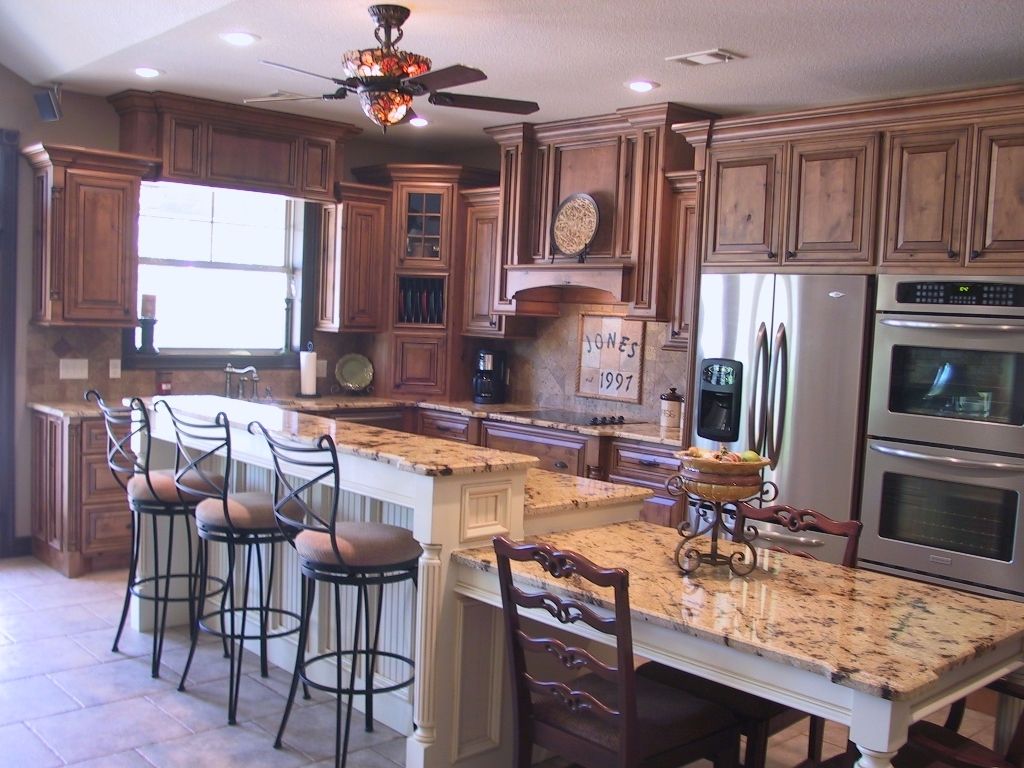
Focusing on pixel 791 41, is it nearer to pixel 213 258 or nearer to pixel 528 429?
pixel 528 429

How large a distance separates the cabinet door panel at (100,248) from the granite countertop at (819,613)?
3.44m

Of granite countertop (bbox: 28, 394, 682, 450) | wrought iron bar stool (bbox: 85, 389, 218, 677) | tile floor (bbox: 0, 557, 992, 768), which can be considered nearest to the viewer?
tile floor (bbox: 0, 557, 992, 768)

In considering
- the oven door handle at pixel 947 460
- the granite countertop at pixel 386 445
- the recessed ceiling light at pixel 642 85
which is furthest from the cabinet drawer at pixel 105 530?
the oven door handle at pixel 947 460

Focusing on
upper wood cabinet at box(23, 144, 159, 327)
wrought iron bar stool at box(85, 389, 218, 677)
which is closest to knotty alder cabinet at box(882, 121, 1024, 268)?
wrought iron bar stool at box(85, 389, 218, 677)

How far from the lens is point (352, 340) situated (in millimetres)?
6914

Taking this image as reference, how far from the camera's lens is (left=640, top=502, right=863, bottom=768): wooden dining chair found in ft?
8.55

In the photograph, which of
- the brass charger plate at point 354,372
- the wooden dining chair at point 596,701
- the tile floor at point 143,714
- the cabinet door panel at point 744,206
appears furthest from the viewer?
the brass charger plate at point 354,372

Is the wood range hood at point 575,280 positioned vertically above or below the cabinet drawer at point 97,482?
above

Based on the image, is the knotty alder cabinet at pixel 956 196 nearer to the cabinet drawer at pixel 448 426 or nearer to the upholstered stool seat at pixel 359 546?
the upholstered stool seat at pixel 359 546

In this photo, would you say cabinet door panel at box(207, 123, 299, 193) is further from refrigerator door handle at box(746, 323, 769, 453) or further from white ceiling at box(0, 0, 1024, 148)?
refrigerator door handle at box(746, 323, 769, 453)

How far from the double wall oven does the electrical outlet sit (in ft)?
14.0

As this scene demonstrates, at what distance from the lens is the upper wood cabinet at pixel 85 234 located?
208 inches

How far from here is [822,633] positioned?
217cm

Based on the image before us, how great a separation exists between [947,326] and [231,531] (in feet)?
9.40
